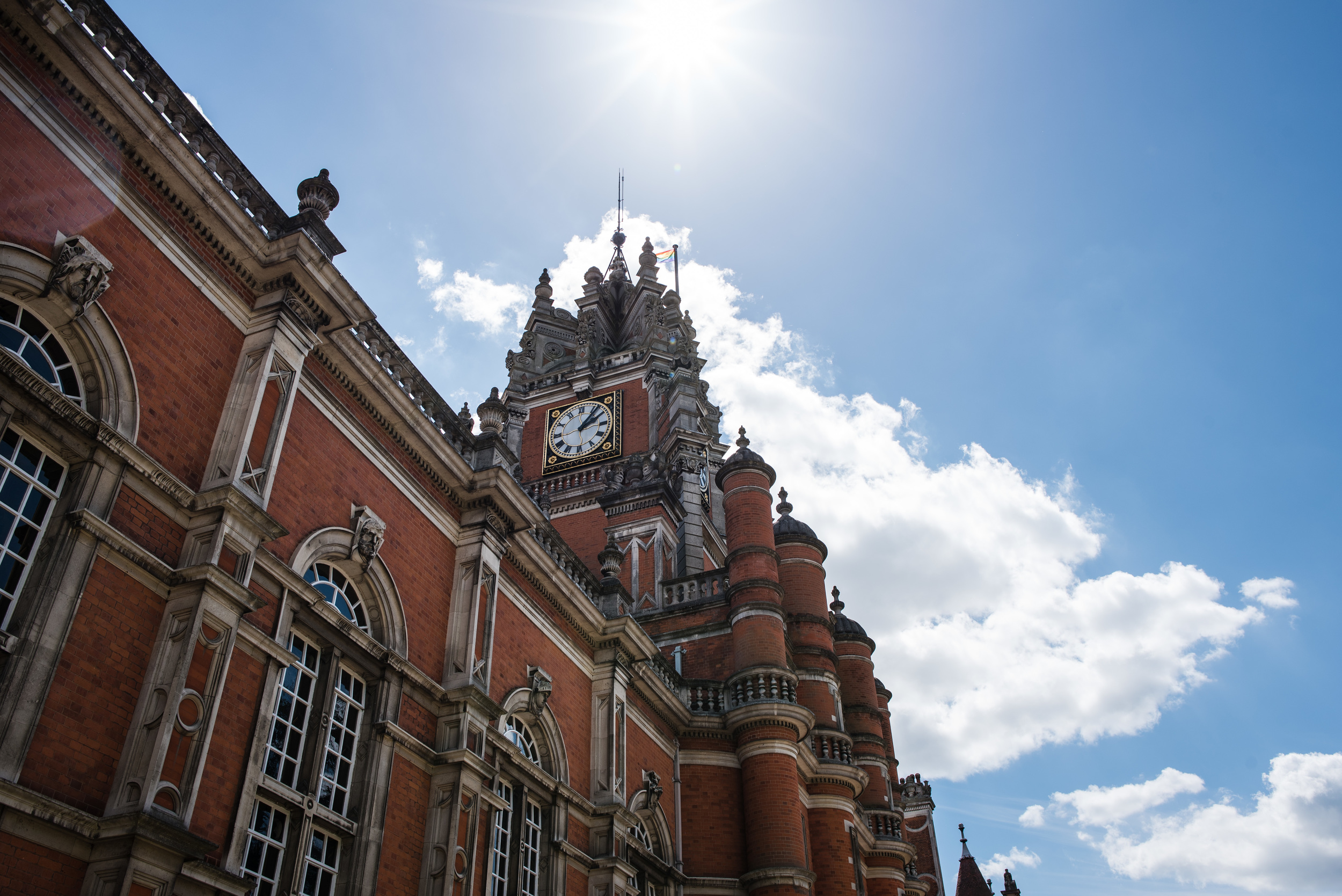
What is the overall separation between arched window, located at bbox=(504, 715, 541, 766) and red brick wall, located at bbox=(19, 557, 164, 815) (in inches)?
292

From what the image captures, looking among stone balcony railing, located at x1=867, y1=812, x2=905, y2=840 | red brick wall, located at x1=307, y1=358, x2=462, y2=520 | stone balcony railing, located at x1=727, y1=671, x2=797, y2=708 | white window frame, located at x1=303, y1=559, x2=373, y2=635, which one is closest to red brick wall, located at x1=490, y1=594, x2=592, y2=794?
red brick wall, located at x1=307, y1=358, x2=462, y2=520

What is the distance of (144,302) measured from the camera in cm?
1132

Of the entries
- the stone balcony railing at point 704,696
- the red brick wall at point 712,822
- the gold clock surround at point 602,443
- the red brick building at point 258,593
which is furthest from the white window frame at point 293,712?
the gold clock surround at point 602,443

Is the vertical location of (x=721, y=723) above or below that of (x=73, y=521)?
above

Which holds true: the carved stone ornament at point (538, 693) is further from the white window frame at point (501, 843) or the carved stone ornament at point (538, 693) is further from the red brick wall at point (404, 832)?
the red brick wall at point (404, 832)

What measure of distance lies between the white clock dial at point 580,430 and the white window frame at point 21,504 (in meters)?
28.2

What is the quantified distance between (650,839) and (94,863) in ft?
46.7

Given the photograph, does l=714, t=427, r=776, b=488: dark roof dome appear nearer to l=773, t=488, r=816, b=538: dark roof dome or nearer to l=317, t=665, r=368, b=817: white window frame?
l=773, t=488, r=816, b=538: dark roof dome

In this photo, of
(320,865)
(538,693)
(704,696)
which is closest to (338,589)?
(320,865)

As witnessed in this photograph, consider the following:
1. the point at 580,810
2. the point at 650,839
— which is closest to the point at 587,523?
the point at 650,839

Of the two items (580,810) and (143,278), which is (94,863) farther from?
(580,810)

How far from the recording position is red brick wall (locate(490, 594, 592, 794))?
17.0 metres

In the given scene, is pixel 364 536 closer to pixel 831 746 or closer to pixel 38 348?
pixel 38 348

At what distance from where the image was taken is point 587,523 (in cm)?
3453
